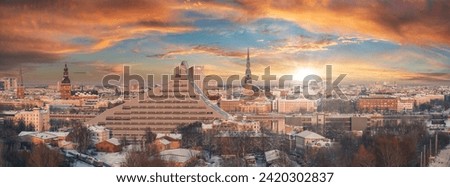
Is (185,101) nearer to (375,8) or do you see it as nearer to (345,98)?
(345,98)

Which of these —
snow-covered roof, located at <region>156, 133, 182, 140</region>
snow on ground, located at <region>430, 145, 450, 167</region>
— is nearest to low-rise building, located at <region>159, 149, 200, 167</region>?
snow-covered roof, located at <region>156, 133, 182, 140</region>

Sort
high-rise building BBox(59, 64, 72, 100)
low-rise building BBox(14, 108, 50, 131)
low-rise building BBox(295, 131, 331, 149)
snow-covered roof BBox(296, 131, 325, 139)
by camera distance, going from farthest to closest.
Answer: low-rise building BBox(14, 108, 50, 131) < high-rise building BBox(59, 64, 72, 100) < snow-covered roof BBox(296, 131, 325, 139) < low-rise building BBox(295, 131, 331, 149)

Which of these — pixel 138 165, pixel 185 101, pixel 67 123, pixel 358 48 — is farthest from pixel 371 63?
pixel 67 123

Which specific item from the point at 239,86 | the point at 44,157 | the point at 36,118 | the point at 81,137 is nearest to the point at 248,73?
the point at 239,86

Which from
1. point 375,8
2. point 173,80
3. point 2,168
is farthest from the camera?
point 173,80

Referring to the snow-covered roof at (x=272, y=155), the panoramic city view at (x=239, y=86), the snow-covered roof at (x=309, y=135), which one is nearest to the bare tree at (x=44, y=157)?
the panoramic city view at (x=239, y=86)

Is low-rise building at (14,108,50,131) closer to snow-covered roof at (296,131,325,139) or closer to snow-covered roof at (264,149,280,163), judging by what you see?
snow-covered roof at (264,149,280,163)

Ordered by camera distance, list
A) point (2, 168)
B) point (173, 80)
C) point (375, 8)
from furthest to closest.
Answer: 1. point (173, 80)
2. point (375, 8)
3. point (2, 168)
